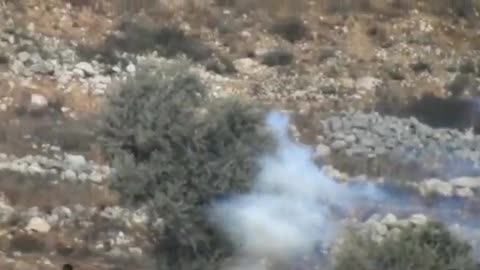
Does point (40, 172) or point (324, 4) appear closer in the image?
point (40, 172)

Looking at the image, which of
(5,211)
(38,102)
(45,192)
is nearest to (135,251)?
(5,211)

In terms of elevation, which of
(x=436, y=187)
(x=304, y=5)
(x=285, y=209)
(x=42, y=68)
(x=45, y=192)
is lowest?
(x=285, y=209)

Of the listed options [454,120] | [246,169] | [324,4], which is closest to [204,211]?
[246,169]

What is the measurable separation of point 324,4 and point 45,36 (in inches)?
165

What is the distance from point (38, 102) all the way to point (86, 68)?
1231mm

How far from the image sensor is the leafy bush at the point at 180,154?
890 centimetres

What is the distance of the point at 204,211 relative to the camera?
8.95 meters

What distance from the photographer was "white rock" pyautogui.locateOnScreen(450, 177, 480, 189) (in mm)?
12570

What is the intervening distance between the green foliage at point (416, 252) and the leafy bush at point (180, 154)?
71.8 inches

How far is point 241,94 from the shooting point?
489 inches

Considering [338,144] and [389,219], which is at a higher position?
[338,144]

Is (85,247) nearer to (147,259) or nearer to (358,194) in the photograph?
(147,259)

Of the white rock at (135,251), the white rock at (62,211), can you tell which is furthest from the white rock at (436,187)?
the white rock at (62,211)

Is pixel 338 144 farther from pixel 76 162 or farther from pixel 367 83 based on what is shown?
pixel 76 162
